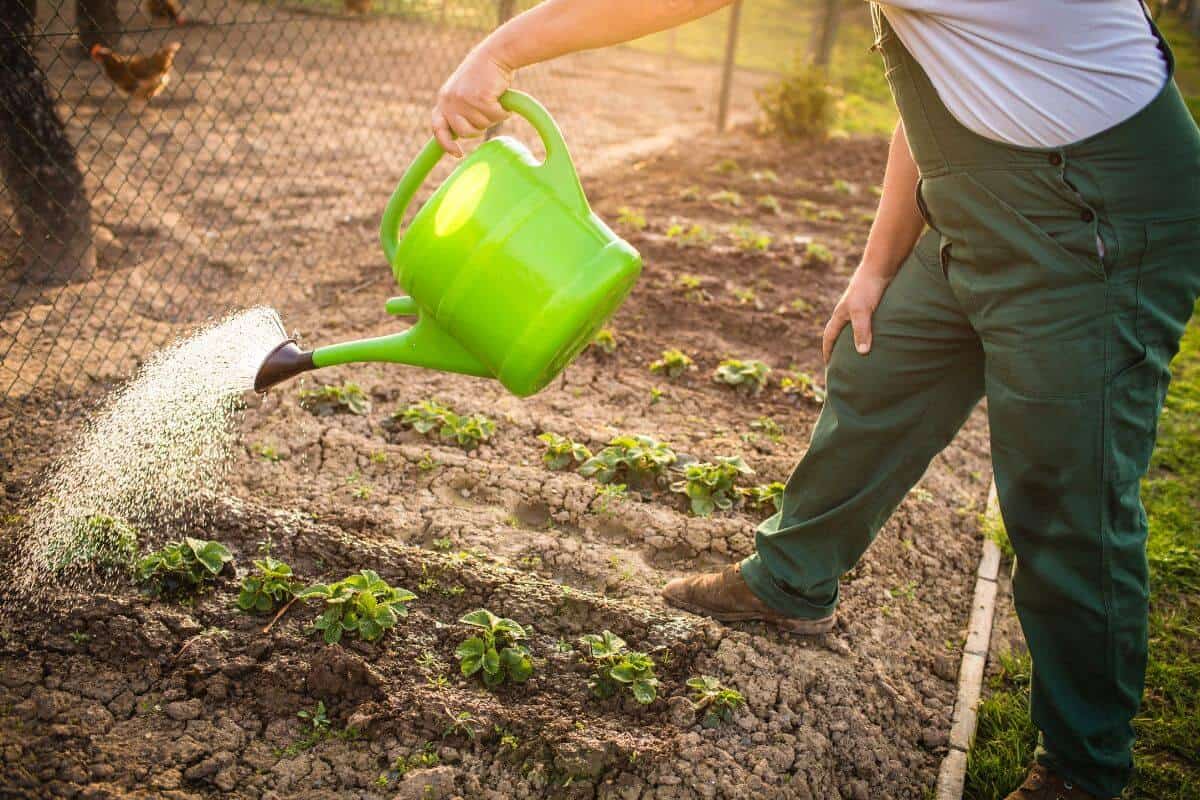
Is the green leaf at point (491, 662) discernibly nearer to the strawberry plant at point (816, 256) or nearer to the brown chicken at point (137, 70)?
the strawberry plant at point (816, 256)

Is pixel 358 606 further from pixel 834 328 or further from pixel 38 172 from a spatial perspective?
pixel 38 172

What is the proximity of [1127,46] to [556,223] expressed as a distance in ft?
3.13

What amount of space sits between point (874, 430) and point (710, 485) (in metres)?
0.91

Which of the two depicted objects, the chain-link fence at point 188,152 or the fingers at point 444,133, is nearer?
the fingers at point 444,133

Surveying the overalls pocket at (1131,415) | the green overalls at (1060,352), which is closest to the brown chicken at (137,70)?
the green overalls at (1060,352)

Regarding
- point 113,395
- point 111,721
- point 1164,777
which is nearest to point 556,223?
point 111,721

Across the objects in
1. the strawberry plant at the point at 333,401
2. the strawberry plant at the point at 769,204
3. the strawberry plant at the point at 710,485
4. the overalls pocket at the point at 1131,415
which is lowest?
the strawberry plant at the point at 769,204

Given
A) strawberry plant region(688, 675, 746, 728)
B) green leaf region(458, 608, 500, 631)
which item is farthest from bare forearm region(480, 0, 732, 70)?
strawberry plant region(688, 675, 746, 728)

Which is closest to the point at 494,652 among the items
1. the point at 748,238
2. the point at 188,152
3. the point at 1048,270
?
the point at 1048,270

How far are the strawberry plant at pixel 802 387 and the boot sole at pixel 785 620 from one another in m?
1.37

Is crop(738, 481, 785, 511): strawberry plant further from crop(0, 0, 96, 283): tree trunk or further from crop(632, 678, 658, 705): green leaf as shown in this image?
crop(0, 0, 96, 283): tree trunk

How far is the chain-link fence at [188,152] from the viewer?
351cm

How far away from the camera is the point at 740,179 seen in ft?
21.5

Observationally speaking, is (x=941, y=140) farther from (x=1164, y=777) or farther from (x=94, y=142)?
(x=94, y=142)
